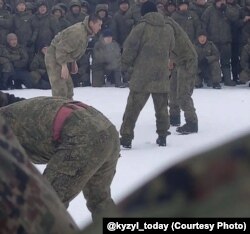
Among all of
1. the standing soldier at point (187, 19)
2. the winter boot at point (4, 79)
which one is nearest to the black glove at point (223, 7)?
the standing soldier at point (187, 19)

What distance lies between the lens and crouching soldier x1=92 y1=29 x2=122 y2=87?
12203 mm

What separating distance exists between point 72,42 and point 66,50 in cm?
13

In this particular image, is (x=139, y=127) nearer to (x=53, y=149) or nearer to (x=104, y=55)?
(x=104, y=55)

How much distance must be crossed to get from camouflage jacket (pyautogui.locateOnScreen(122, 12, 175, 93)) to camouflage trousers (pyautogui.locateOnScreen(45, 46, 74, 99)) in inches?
41.7

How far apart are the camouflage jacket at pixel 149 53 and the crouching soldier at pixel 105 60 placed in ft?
15.7

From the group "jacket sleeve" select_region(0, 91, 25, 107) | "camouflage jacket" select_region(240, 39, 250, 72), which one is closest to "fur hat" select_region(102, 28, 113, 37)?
"camouflage jacket" select_region(240, 39, 250, 72)

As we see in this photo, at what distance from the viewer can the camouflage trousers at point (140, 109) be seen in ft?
23.9

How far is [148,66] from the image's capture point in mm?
7316

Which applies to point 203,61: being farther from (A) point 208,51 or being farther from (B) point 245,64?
(B) point 245,64

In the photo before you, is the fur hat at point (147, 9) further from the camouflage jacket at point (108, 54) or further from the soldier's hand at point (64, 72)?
the camouflage jacket at point (108, 54)

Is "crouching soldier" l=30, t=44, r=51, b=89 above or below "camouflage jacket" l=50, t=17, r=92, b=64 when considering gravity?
below

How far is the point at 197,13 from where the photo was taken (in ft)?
39.8

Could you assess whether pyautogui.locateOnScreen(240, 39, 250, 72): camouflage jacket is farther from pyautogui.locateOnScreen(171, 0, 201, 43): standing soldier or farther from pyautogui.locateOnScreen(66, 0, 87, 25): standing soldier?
pyautogui.locateOnScreen(66, 0, 87, 25): standing soldier

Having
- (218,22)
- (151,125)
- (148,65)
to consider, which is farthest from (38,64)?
(148,65)
